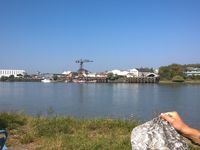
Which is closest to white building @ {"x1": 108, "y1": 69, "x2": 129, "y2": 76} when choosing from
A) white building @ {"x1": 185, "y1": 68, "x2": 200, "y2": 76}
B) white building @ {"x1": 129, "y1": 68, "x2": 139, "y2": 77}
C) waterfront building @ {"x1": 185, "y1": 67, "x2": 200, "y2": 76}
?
white building @ {"x1": 129, "y1": 68, "x2": 139, "y2": 77}

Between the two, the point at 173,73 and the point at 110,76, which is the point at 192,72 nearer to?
the point at 173,73

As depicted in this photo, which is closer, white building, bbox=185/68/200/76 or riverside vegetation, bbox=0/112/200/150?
riverside vegetation, bbox=0/112/200/150

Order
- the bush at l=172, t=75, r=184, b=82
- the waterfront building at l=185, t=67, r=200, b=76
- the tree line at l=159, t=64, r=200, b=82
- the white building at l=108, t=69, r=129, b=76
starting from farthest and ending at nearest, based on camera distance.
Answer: the white building at l=108, t=69, r=129, b=76
the waterfront building at l=185, t=67, r=200, b=76
the tree line at l=159, t=64, r=200, b=82
the bush at l=172, t=75, r=184, b=82

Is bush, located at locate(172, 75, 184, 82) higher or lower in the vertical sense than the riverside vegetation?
higher

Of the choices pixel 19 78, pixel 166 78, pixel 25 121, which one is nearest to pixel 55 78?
pixel 19 78

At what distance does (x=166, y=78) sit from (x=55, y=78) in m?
71.9

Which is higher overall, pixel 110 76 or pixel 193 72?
pixel 193 72

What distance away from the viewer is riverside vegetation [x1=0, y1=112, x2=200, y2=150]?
278 inches

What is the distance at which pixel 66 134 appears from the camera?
8.62m

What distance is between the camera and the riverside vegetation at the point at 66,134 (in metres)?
7.07

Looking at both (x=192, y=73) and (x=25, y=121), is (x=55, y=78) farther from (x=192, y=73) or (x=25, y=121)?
(x=25, y=121)

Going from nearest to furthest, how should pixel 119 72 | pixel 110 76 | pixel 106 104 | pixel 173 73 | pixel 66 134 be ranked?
pixel 66 134 < pixel 106 104 < pixel 173 73 < pixel 110 76 < pixel 119 72

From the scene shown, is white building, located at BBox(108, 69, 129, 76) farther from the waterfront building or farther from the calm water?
the calm water

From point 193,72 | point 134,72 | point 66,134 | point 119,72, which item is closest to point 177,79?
point 193,72
